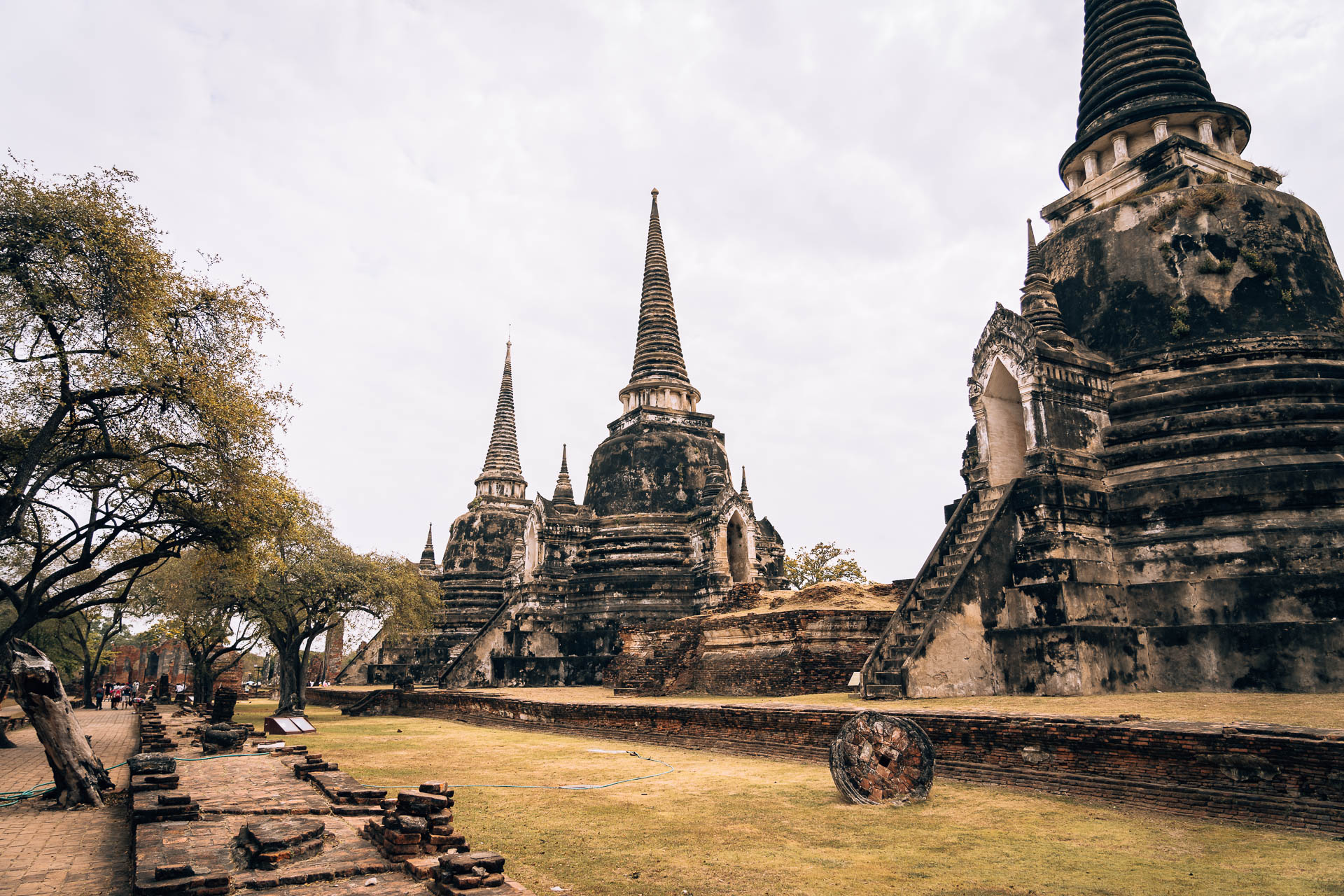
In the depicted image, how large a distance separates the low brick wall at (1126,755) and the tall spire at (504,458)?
1189 inches

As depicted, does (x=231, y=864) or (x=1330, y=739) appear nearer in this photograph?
(x=231, y=864)

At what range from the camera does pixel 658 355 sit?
32.7m

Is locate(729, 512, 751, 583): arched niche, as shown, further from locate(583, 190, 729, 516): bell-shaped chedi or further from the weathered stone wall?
the weathered stone wall

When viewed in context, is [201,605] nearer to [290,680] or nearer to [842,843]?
[290,680]

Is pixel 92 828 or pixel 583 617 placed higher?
pixel 583 617

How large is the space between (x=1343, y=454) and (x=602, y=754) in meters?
13.0

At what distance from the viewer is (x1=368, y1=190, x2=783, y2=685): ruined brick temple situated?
27.6m

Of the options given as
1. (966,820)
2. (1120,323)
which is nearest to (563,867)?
(966,820)

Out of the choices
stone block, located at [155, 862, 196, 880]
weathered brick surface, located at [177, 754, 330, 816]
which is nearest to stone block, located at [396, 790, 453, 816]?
weathered brick surface, located at [177, 754, 330, 816]

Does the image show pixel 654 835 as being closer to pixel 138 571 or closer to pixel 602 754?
pixel 602 754

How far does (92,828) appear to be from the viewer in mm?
7633

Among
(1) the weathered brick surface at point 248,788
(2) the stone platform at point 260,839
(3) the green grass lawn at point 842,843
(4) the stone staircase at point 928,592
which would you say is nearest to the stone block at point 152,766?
(2) the stone platform at point 260,839

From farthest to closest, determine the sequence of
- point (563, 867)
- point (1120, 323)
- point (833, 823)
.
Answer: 1. point (1120, 323)
2. point (833, 823)
3. point (563, 867)

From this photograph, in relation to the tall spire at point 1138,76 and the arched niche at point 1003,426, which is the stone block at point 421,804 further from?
the tall spire at point 1138,76
